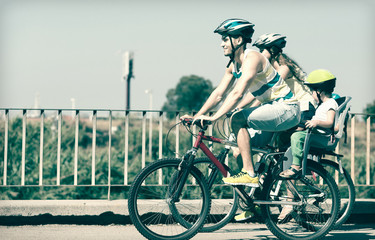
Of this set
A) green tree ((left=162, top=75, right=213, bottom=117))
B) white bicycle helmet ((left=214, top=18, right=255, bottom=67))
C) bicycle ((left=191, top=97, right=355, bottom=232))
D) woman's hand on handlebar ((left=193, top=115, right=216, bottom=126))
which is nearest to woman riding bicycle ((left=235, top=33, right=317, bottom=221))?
bicycle ((left=191, top=97, right=355, bottom=232))

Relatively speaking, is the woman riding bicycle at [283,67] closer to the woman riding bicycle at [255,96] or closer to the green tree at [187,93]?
the woman riding bicycle at [255,96]

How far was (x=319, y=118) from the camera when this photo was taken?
5.21m

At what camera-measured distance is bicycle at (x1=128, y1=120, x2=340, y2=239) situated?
4.78 meters

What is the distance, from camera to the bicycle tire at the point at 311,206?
16.8 feet

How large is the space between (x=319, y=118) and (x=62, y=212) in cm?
260

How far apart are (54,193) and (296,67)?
5031 mm

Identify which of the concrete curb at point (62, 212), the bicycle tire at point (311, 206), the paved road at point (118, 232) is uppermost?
the bicycle tire at point (311, 206)

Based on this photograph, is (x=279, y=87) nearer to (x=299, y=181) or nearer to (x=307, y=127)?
(x=307, y=127)

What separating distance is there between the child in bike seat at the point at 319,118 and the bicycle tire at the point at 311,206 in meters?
0.12

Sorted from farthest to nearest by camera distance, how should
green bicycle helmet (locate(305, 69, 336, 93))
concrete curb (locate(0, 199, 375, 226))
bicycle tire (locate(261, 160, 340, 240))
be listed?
1. concrete curb (locate(0, 199, 375, 226))
2. green bicycle helmet (locate(305, 69, 336, 93))
3. bicycle tire (locate(261, 160, 340, 240))

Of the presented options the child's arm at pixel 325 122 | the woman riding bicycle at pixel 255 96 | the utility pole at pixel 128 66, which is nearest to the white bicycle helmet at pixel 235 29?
the woman riding bicycle at pixel 255 96

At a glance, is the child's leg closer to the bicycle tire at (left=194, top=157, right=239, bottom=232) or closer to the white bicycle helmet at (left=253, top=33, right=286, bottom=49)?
the bicycle tire at (left=194, top=157, right=239, bottom=232)

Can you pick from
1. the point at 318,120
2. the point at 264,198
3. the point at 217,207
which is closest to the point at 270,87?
the point at 318,120

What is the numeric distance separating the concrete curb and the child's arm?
204cm
